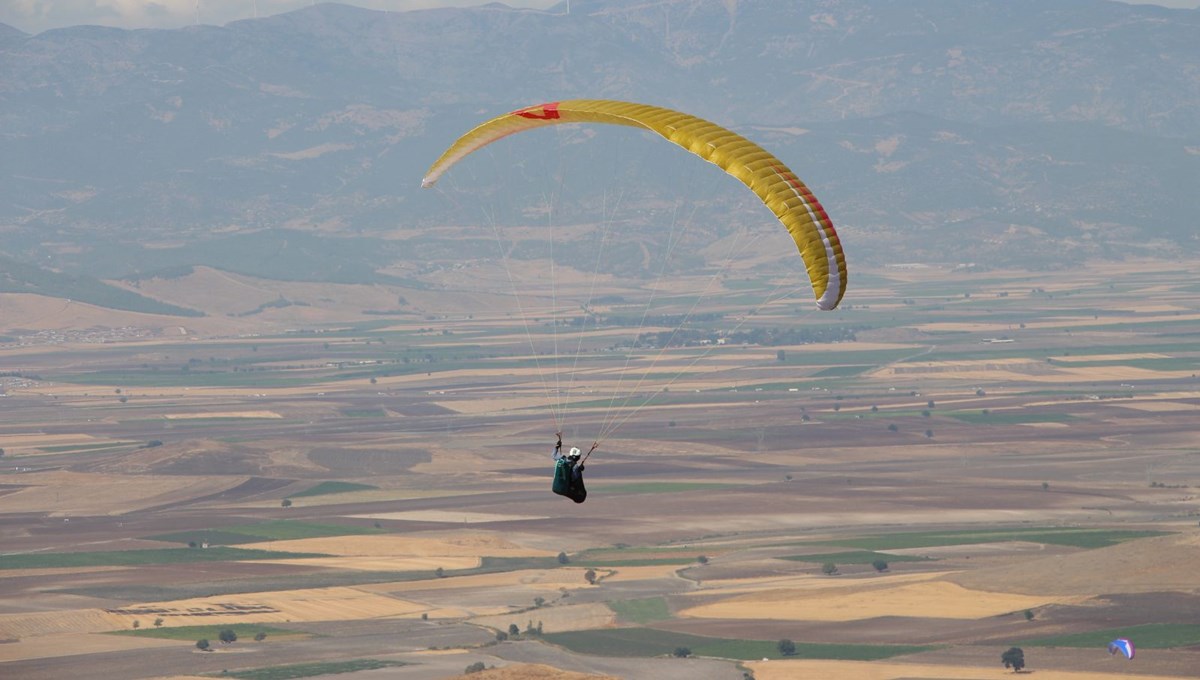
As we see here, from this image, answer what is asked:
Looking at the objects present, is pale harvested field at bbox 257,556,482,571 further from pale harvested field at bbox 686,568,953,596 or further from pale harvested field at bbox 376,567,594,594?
pale harvested field at bbox 686,568,953,596

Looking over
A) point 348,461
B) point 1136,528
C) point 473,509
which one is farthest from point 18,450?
point 1136,528

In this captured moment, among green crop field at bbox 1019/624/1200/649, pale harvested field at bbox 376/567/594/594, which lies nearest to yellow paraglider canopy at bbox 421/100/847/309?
green crop field at bbox 1019/624/1200/649

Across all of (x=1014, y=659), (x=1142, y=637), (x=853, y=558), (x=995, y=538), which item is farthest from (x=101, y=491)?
(x=1142, y=637)

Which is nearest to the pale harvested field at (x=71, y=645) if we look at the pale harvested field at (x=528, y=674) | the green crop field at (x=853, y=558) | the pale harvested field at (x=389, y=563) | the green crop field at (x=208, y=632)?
the green crop field at (x=208, y=632)

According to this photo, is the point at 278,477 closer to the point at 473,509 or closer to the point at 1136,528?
the point at 473,509

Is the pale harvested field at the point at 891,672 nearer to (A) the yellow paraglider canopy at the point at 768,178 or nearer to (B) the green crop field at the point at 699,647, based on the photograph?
(B) the green crop field at the point at 699,647

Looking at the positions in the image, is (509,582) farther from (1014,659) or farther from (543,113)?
(543,113)
